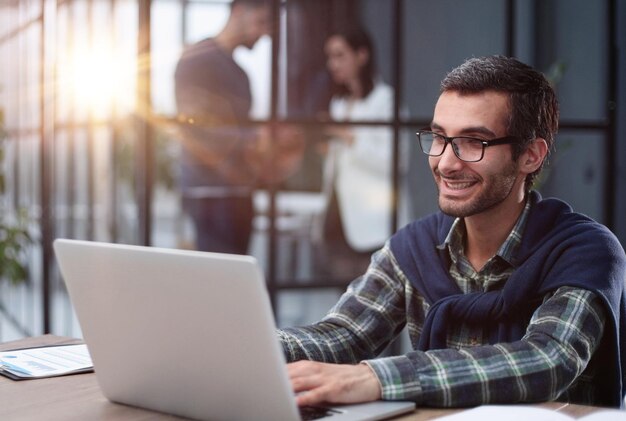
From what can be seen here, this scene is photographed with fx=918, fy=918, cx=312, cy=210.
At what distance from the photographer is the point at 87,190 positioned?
5309 millimetres

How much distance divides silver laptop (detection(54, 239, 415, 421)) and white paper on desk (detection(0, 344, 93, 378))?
0.22 m

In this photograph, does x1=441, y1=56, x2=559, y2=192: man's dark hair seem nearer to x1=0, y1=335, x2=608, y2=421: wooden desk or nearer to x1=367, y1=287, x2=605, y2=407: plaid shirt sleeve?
x1=367, y1=287, x2=605, y2=407: plaid shirt sleeve

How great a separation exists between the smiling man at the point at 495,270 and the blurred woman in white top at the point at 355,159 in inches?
107

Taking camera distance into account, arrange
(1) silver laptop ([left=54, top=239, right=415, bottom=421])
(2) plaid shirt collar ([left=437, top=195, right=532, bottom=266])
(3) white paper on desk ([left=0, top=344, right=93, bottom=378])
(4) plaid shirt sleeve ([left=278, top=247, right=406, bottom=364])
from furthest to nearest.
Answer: (2) plaid shirt collar ([left=437, top=195, right=532, bottom=266])
(4) plaid shirt sleeve ([left=278, top=247, right=406, bottom=364])
(3) white paper on desk ([left=0, top=344, right=93, bottom=378])
(1) silver laptop ([left=54, top=239, right=415, bottom=421])

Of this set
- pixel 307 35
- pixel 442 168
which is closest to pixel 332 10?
pixel 307 35

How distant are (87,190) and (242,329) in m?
4.37

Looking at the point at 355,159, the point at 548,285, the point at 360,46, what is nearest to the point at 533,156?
the point at 548,285

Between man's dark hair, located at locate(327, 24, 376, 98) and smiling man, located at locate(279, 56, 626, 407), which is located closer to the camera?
smiling man, located at locate(279, 56, 626, 407)

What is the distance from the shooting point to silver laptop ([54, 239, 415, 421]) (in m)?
1.11

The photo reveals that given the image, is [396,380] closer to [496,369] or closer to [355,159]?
[496,369]

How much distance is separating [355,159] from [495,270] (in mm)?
3120

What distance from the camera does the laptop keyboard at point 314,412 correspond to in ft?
4.04

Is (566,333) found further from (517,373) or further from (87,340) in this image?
(87,340)

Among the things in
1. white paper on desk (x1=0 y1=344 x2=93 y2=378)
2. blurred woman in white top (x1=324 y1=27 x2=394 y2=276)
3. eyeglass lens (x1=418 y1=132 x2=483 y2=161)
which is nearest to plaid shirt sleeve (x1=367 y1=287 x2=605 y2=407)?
eyeglass lens (x1=418 y1=132 x2=483 y2=161)
